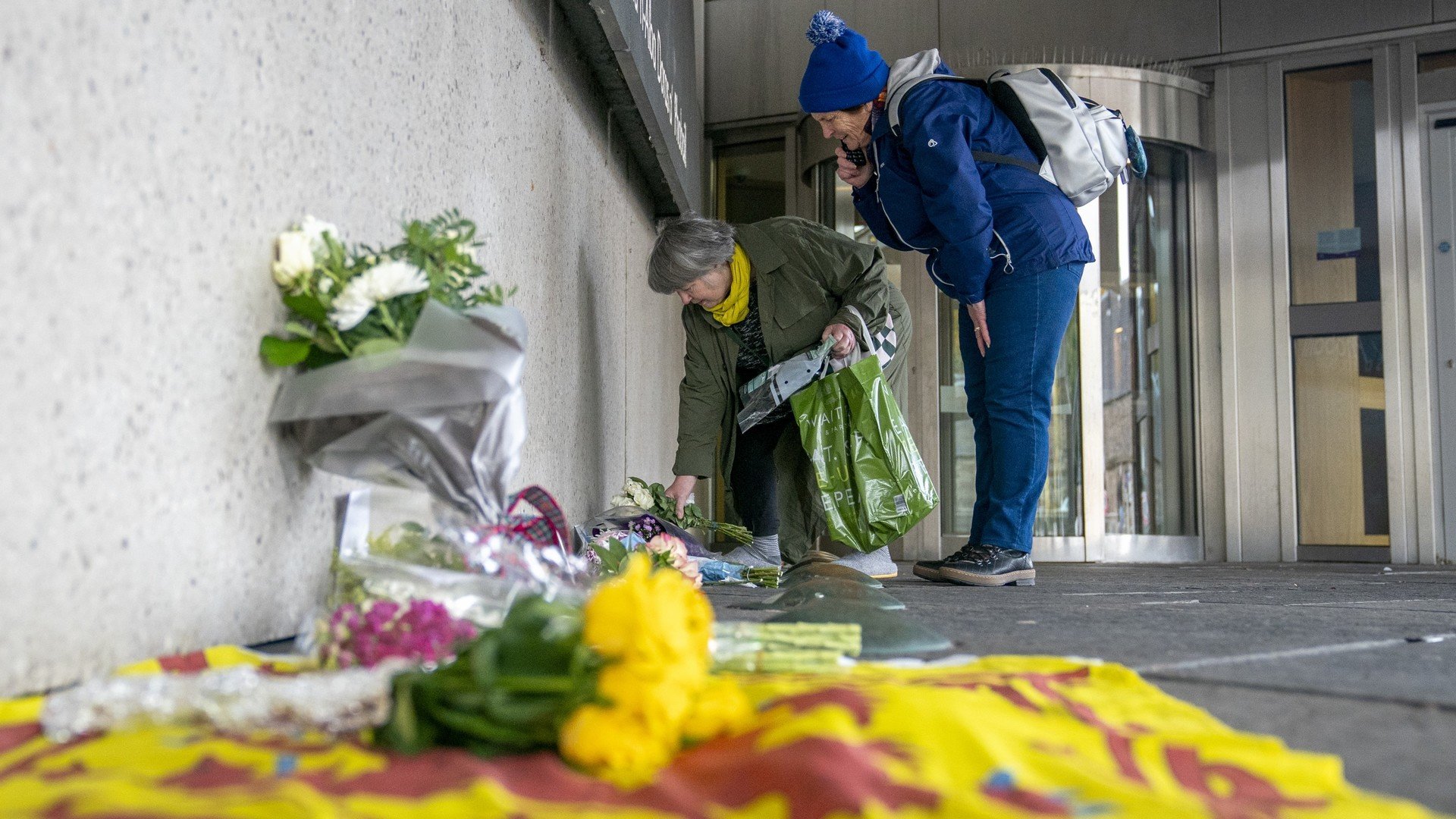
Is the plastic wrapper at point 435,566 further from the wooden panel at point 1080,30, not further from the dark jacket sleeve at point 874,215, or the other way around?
the wooden panel at point 1080,30

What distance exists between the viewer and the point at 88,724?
934 mm

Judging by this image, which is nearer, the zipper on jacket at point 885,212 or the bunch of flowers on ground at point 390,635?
the bunch of flowers on ground at point 390,635

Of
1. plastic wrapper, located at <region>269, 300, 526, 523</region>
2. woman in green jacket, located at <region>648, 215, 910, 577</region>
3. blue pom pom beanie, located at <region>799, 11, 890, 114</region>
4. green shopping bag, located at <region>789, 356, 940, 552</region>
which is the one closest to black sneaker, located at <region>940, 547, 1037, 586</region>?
green shopping bag, located at <region>789, 356, 940, 552</region>

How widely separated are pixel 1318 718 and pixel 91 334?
4.17ft

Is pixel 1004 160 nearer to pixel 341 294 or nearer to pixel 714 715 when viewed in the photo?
pixel 341 294

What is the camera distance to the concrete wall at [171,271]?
1.03 meters

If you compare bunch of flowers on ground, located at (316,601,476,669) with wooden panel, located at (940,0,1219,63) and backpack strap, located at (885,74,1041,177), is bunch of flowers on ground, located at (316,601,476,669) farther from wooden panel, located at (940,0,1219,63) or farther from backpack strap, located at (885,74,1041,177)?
wooden panel, located at (940,0,1219,63)

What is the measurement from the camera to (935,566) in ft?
10.00

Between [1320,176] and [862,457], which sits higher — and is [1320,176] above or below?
above

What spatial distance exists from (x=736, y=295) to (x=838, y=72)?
2.40 ft

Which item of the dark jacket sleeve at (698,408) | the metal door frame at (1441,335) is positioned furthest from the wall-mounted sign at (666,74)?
the metal door frame at (1441,335)

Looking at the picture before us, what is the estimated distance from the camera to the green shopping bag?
315 cm

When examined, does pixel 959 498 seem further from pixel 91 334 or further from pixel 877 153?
pixel 91 334

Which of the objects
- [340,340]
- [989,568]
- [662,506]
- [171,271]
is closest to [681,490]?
[662,506]
